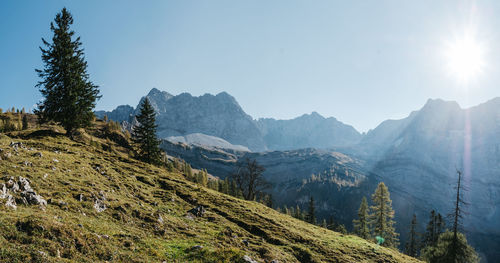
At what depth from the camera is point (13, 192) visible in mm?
14336

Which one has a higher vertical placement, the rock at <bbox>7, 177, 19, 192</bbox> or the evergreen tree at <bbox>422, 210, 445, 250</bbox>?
the rock at <bbox>7, 177, 19, 192</bbox>

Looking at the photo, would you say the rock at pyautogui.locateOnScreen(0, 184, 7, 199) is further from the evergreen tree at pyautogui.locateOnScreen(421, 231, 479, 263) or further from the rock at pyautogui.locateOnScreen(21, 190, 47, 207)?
the evergreen tree at pyautogui.locateOnScreen(421, 231, 479, 263)

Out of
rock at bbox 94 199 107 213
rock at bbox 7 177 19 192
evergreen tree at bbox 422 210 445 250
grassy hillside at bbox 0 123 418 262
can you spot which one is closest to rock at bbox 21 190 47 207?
grassy hillside at bbox 0 123 418 262

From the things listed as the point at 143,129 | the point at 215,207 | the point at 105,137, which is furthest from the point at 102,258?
the point at 105,137

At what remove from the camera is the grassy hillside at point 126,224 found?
11227 mm

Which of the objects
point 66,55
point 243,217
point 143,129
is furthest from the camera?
point 143,129

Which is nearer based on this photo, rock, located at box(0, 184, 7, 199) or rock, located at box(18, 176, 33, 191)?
rock, located at box(0, 184, 7, 199)

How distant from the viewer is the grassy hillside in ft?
36.8

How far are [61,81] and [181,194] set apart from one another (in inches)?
1128

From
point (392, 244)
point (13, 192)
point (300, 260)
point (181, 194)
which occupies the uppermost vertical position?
point (13, 192)

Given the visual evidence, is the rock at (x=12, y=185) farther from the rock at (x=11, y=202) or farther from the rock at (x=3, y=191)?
the rock at (x=11, y=202)

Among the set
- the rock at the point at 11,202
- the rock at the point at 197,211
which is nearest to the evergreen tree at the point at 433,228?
the rock at the point at 197,211

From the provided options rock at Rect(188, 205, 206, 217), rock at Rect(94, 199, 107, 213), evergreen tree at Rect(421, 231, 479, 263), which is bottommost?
evergreen tree at Rect(421, 231, 479, 263)

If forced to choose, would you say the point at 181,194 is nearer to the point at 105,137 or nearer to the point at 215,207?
the point at 215,207
